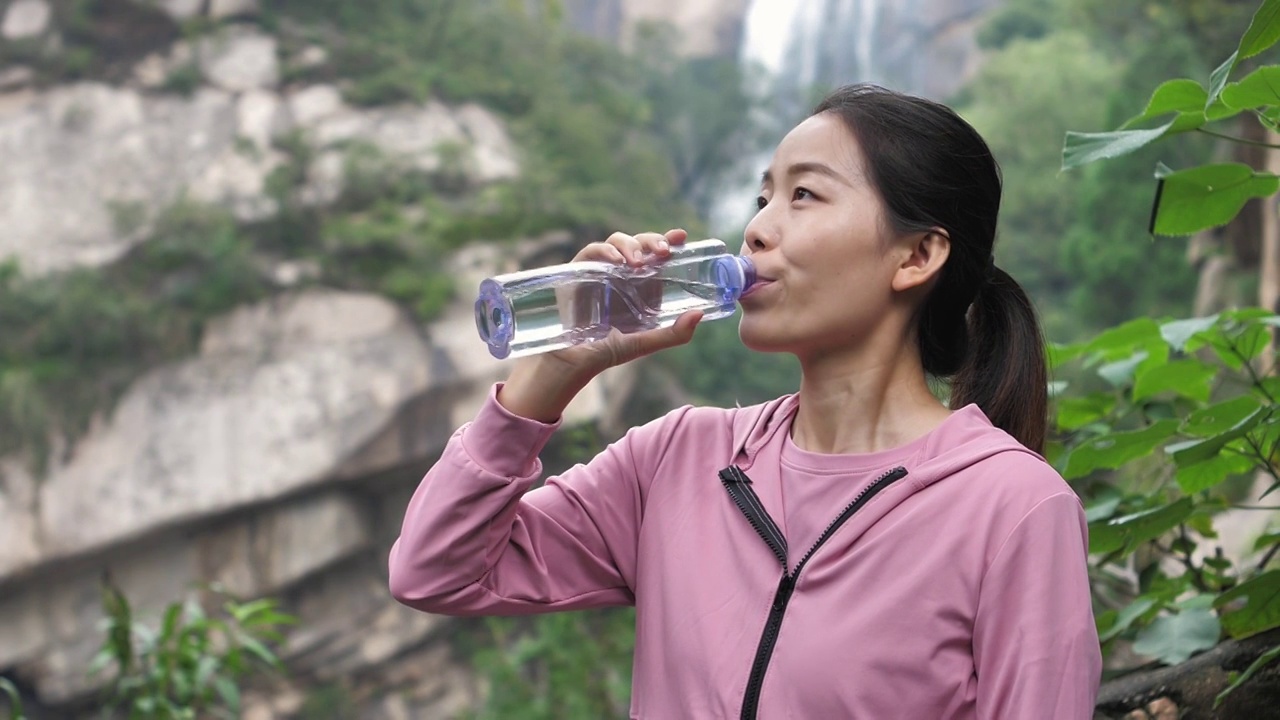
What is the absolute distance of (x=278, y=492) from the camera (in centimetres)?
1202

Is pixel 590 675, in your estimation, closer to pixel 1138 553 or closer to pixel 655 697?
pixel 1138 553

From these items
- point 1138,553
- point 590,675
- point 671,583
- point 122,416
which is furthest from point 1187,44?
point 671,583

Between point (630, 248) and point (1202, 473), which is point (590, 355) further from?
point (1202, 473)

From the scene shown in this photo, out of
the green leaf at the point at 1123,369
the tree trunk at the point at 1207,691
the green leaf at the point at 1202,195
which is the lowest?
the tree trunk at the point at 1207,691

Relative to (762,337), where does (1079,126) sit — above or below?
below

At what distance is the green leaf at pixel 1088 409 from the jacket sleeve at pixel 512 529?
0.64 meters

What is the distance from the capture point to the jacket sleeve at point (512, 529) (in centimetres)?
109

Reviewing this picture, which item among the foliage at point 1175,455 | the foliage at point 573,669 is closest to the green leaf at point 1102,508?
the foliage at point 1175,455

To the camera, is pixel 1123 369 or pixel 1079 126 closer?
pixel 1123 369

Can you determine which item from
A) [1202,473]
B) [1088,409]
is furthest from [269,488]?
[1202,473]

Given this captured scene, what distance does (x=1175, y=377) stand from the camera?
1.42 meters

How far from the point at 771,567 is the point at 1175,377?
61 cm

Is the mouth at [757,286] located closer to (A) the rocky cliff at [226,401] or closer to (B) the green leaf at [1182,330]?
(B) the green leaf at [1182,330]

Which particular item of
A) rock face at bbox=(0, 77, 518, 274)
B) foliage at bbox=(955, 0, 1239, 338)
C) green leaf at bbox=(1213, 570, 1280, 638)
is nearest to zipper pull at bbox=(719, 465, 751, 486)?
green leaf at bbox=(1213, 570, 1280, 638)
